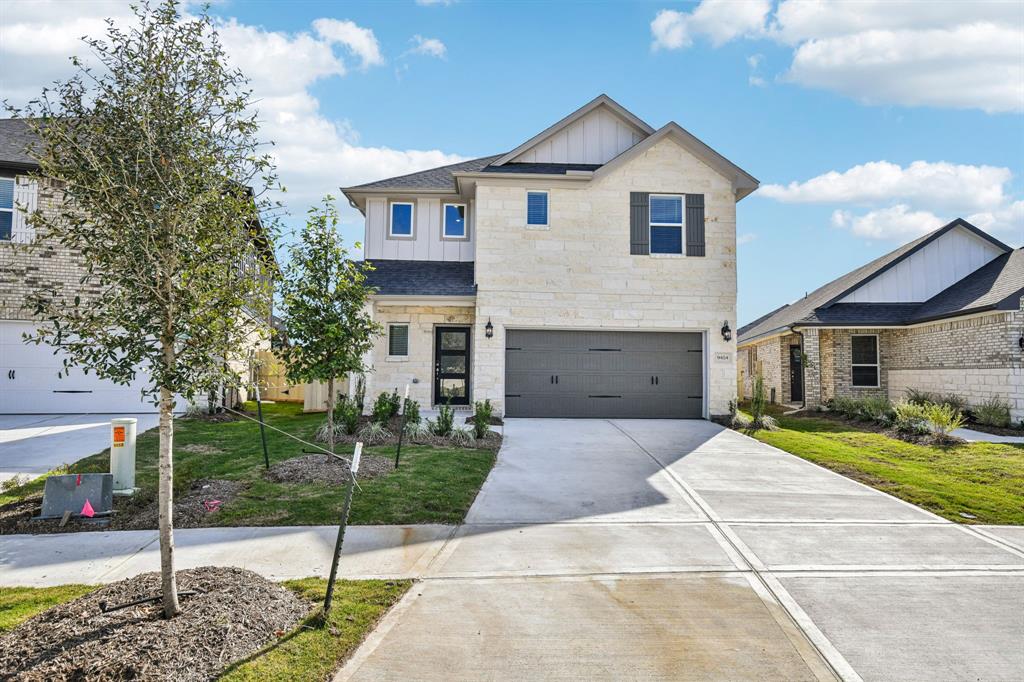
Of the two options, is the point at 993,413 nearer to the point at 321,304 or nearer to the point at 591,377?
the point at 591,377

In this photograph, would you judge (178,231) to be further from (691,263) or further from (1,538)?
(691,263)

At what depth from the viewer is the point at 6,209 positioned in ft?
47.3

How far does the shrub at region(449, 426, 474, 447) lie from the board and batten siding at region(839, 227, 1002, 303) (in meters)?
14.4

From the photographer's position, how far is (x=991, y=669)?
335 centimetres

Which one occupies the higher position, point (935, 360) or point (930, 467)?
point (935, 360)

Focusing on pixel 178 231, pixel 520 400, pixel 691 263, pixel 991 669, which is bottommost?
pixel 991 669

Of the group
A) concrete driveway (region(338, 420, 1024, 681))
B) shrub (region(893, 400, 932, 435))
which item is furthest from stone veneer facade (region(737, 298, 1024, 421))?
concrete driveway (region(338, 420, 1024, 681))

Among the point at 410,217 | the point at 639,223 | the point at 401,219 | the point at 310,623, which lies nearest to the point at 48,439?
the point at 401,219

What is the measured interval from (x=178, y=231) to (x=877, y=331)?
20118mm

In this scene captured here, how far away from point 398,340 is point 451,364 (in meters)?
1.66

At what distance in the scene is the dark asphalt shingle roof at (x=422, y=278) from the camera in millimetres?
15109

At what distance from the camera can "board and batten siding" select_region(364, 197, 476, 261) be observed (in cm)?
1706

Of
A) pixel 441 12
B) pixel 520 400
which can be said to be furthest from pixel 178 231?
pixel 520 400

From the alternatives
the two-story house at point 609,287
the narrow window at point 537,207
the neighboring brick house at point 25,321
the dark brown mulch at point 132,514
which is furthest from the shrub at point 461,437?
the neighboring brick house at point 25,321
